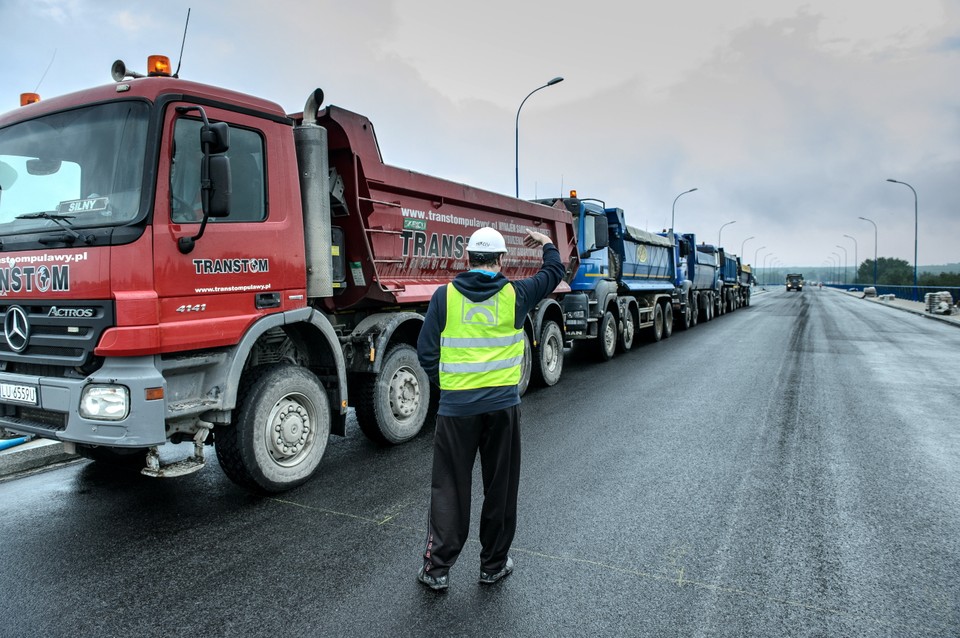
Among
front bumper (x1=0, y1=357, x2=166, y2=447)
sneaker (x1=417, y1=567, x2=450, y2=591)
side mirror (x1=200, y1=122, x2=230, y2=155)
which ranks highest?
side mirror (x1=200, y1=122, x2=230, y2=155)

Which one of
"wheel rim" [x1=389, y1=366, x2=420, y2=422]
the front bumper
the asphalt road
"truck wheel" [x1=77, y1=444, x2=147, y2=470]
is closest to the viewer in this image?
the asphalt road

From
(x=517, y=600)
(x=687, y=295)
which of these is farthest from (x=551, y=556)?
(x=687, y=295)

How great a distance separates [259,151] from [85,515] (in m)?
2.83

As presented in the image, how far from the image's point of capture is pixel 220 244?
414 centimetres

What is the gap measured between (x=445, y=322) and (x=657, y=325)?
538 inches

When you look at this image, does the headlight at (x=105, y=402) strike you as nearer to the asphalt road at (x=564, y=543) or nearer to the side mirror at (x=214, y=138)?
the asphalt road at (x=564, y=543)

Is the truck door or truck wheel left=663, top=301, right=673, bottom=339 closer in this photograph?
the truck door

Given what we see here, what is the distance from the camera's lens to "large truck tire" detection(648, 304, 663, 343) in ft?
51.9

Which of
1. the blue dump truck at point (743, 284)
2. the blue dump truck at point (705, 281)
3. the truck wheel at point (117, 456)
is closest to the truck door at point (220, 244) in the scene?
the truck wheel at point (117, 456)

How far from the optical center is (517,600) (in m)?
3.04

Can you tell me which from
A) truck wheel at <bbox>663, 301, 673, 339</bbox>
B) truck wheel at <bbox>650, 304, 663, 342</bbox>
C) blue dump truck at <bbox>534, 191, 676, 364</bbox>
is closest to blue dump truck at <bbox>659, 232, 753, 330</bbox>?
truck wheel at <bbox>663, 301, 673, 339</bbox>

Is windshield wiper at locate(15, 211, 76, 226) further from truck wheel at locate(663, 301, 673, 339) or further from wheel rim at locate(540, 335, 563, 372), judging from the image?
truck wheel at locate(663, 301, 673, 339)

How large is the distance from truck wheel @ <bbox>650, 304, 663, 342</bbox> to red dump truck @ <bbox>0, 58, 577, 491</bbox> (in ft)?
38.1

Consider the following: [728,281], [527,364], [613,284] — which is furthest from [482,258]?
[728,281]
